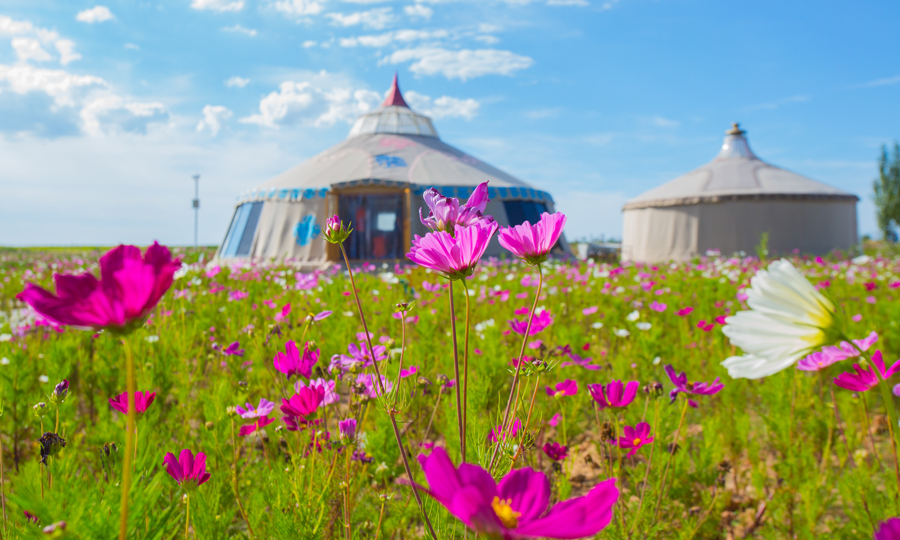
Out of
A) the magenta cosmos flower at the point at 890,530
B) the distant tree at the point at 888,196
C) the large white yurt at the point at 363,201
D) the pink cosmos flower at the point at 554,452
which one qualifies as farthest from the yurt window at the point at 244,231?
the distant tree at the point at 888,196

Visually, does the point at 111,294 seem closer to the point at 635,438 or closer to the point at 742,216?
the point at 635,438

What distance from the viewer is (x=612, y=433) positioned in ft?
5.13

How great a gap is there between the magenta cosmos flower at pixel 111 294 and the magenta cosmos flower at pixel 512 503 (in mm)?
317

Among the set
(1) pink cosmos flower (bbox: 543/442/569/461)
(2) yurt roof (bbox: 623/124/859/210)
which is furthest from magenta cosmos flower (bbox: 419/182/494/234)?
(2) yurt roof (bbox: 623/124/859/210)

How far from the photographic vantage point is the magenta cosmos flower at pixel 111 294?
503 millimetres

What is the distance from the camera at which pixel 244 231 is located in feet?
47.1

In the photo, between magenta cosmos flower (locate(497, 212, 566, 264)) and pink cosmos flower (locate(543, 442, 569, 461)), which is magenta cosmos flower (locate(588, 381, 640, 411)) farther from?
magenta cosmos flower (locate(497, 212, 566, 264))

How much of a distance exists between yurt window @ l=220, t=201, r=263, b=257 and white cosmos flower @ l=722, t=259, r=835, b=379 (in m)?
14.5

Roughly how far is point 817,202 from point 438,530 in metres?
20.2

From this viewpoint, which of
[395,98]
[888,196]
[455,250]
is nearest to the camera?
[455,250]

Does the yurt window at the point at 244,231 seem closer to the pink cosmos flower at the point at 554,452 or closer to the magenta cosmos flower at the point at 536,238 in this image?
the pink cosmos flower at the point at 554,452

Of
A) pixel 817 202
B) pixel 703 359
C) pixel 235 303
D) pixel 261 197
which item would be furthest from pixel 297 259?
pixel 817 202

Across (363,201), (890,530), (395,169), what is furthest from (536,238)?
(395,169)

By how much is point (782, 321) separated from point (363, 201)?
12.6m
